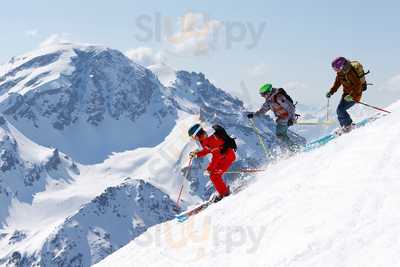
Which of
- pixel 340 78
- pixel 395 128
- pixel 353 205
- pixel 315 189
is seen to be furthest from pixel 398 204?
pixel 340 78

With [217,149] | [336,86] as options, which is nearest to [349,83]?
[336,86]

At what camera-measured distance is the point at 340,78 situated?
59.6 feet

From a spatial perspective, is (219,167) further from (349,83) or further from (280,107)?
(349,83)

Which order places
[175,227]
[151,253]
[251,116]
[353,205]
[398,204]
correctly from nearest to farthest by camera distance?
1. [398,204]
2. [353,205]
3. [151,253]
4. [175,227]
5. [251,116]

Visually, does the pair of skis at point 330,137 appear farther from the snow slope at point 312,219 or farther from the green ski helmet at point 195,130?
the green ski helmet at point 195,130

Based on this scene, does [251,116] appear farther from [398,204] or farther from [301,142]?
[398,204]

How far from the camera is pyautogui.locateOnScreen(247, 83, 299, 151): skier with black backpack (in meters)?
19.0

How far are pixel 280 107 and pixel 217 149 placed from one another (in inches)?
133

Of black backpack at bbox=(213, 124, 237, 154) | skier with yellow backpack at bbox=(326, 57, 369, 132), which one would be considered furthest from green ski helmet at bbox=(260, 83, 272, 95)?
black backpack at bbox=(213, 124, 237, 154)

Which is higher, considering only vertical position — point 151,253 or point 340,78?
point 340,78

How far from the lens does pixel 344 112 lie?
18.1 m

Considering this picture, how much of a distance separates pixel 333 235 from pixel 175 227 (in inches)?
284

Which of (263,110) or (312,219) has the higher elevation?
(312,219)

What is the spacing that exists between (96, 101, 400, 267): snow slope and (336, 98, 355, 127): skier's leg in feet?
8.21
